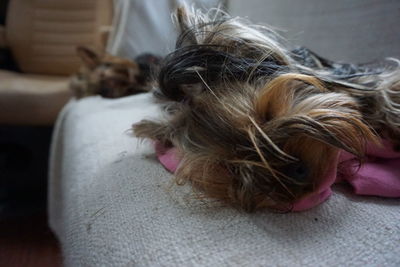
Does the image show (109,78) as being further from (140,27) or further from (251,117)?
(251,117)

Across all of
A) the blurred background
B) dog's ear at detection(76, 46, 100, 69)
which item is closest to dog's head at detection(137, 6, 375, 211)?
the blurred background

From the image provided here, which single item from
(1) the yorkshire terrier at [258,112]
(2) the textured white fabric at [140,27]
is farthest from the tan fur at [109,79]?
(1) the yorkshire terrier at [258,112]

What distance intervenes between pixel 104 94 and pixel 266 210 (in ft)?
4.97

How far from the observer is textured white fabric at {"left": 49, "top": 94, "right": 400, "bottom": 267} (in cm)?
46

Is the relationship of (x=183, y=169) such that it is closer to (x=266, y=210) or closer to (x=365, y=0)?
(x=266, y=210)

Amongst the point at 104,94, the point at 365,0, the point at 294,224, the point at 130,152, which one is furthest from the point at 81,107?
the point at 294,224

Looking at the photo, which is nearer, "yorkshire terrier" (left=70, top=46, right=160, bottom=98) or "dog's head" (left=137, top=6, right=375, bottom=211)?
"dog's head" (left=137, top=6, right=375, bottom=211)

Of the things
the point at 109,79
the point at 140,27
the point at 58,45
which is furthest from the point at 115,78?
the point at 58,45

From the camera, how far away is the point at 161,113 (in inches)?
32.2

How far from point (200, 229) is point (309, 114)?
23 centimetres

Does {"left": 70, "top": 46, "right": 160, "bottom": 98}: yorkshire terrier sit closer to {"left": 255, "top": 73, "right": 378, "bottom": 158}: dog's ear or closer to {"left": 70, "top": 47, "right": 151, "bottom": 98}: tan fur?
{"left": 70, "top": 47, "right": 151, "bottom": 98}: tan fur

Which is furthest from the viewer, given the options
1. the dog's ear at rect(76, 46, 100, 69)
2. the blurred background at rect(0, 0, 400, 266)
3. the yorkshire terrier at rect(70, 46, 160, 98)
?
the dog's ear at rect(76, 46, 100, 69)

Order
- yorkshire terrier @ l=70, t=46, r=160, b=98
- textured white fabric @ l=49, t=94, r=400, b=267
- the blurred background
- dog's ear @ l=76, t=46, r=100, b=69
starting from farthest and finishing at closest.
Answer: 1. dog's ear @ l=76, t=46, r=100, b=69
2. yorkshire terrier @ l=70, t=46, r=160, b=98
3. the blurred background
4. textured white fabric @ l=49, t=94, r=400, b=267

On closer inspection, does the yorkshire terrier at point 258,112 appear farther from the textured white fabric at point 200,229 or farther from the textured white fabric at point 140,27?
the textured white fabric at point 140,27
